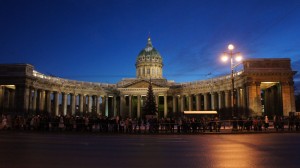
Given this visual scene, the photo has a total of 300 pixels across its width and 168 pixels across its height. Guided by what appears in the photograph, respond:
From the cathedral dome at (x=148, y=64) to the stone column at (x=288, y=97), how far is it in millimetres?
53441

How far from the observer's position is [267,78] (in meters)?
56.0

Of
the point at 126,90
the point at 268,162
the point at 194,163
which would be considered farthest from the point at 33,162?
the point at 126,90

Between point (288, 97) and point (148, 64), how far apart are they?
190 feet

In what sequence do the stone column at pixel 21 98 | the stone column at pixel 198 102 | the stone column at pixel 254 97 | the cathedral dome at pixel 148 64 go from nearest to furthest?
1. the stone column at pixel 254 97
2. the stone column at pixel 21 98
3. the stone column at pixel 198 102
4. the cathedral dome at pixel 148 64

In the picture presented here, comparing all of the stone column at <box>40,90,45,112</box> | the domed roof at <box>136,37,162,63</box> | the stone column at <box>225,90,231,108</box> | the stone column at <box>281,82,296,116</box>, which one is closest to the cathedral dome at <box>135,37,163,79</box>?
the domed roof at <box>136,37,162,63</box>

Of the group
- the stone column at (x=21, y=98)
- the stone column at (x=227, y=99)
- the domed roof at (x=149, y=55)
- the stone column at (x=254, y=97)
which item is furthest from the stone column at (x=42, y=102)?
the domed roof at (x=149, y=55)

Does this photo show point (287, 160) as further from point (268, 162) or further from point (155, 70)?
point (155, 70)

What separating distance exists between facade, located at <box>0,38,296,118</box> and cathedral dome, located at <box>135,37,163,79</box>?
11.8 meters

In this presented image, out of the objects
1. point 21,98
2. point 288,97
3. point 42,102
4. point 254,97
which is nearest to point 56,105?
point 42,102

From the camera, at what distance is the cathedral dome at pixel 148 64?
105m

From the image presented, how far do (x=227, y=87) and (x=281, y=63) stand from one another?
1373cm

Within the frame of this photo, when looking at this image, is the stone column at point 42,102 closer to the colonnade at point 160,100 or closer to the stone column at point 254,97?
the colonnade at point 160,100

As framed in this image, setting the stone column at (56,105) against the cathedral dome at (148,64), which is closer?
the stone column at (56,105)

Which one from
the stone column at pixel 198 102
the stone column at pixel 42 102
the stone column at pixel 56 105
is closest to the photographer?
the stone column at pixel 42 102
